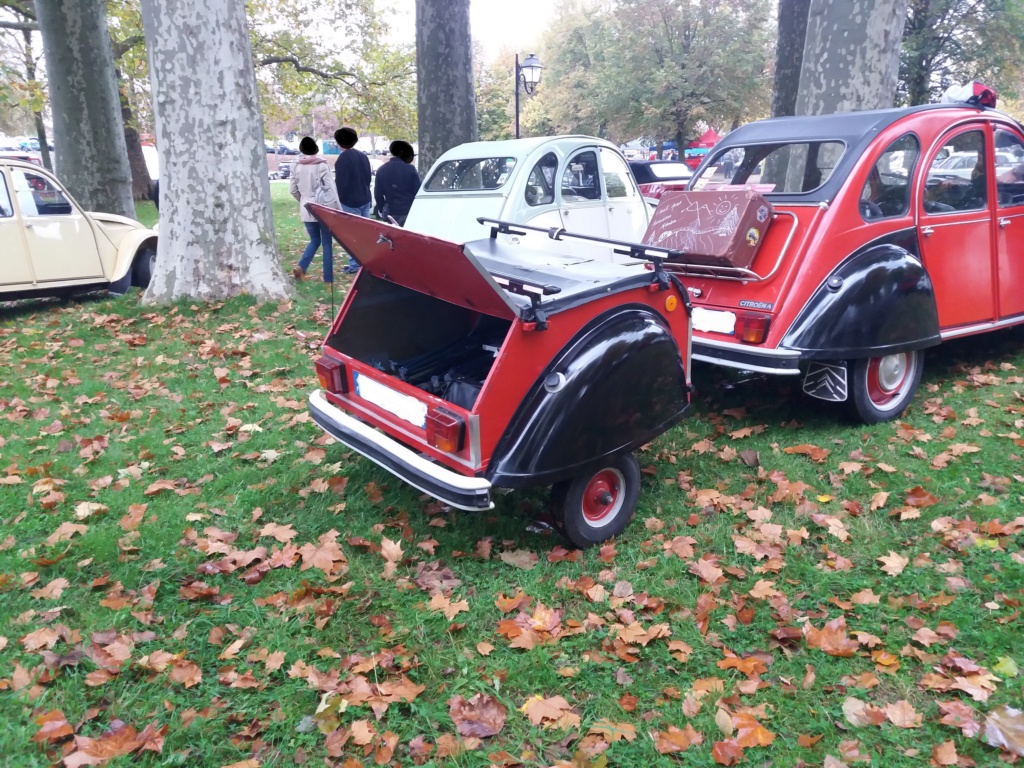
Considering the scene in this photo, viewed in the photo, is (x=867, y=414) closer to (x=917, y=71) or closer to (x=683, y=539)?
(x=683, y=539)

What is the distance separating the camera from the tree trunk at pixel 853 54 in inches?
300

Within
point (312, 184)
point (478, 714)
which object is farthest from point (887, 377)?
point (312, 184)

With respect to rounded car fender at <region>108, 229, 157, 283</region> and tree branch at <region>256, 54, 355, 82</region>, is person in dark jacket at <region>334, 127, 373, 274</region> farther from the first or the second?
tree branch at <region>256, 54, 355, 82</region>

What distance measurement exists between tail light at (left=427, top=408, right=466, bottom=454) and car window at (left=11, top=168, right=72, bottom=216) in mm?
7758

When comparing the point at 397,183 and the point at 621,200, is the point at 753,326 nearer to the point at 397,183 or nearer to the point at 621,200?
the point at 621,200

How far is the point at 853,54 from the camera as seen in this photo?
25.4ft

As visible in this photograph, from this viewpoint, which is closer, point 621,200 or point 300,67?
point 621,200

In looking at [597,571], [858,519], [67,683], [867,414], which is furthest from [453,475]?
[867,414]

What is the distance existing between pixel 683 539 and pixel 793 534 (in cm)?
57

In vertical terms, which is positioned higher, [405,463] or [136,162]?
[136,162]

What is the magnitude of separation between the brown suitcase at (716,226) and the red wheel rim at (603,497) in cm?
185

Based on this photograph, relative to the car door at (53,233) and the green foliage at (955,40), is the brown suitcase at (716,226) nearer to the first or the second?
the car door at (53,233)

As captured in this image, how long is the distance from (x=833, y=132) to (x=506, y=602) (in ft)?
13.7

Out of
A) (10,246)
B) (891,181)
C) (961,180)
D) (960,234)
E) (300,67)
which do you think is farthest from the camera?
(300,67)
